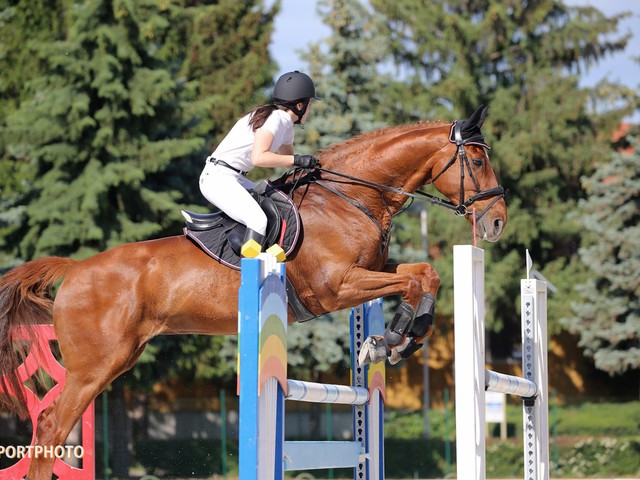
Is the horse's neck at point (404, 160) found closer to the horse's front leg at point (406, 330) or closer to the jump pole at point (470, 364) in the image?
the horse's front leg at point (406, 330)

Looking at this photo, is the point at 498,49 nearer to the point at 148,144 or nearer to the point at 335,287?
the point at 148,144

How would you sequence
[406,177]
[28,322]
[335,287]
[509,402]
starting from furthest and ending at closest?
[509,402] → [28,322] → [406,177] → [335,287]

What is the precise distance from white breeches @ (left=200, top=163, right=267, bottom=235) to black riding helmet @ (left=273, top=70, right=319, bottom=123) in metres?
0.53

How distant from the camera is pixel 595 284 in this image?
18.8 metres

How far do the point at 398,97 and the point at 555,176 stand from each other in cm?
437

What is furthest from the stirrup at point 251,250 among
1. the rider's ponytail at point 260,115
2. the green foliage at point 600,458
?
the green foliage at point 600,458

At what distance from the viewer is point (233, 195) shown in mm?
5508

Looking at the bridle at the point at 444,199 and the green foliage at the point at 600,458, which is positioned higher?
the bridle at the point at 444,199

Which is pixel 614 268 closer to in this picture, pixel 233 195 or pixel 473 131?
pixel 473 131

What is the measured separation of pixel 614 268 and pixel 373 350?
542 inches

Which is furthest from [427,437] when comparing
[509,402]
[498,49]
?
[498,49]

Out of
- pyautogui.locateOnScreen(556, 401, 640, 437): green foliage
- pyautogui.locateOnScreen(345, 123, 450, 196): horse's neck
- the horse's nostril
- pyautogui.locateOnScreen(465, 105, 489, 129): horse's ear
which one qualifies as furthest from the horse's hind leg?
pyautogui.locateOnScreen(556, 401, 640, 437): green foliage

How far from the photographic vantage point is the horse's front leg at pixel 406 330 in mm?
5270

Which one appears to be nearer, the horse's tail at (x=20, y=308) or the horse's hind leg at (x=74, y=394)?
the horse's hind leg at (x=74, y=394)
